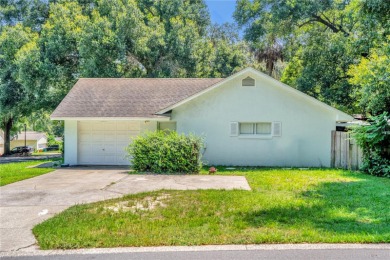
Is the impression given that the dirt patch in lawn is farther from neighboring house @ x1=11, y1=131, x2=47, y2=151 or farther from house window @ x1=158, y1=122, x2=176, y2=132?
neighboring house @ x1=11, y1=131, x2=47, y2=151

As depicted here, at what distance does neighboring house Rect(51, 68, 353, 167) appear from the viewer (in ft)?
49.6

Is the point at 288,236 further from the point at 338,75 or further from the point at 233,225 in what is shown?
the point at 338,75

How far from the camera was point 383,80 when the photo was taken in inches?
504

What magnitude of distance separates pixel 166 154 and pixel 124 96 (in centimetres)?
578

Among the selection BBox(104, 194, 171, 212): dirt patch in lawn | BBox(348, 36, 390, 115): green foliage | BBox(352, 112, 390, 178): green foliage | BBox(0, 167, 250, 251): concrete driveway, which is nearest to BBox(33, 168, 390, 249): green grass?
BBox(104, 194, 171, 212): dirt patch in lawn

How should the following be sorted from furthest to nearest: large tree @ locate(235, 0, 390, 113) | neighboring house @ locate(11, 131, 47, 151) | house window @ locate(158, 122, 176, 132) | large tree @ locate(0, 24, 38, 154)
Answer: neighboring house @ locate(11, 131, 47, 151) → large tree @ locate(0, 24, 38, 154) → large tree @ locate(235, 0, 390, 113) → house window @ locate(158, 122, 176, 132)

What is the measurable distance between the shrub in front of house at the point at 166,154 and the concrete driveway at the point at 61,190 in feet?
3.12

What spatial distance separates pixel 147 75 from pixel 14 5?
14.4 metres

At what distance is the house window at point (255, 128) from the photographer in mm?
15477

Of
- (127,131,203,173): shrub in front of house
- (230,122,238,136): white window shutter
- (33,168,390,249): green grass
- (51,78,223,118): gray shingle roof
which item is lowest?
(33,168,390,249): green grass

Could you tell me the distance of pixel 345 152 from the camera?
14406mm

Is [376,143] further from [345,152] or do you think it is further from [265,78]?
[265,78]

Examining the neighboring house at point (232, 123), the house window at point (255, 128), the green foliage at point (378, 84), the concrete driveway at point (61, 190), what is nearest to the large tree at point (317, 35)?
the green foliage at point (378, 84)

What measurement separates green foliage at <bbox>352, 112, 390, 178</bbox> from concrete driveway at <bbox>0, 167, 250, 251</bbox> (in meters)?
4.92
